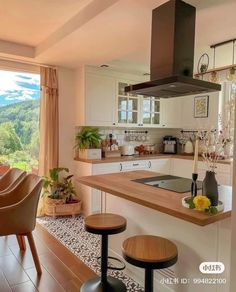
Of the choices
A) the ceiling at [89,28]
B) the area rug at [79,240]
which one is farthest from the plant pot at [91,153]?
the ceiling at [89,28]

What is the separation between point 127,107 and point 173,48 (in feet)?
7.93

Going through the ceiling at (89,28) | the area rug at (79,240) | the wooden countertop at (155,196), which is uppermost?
the ceiling at (89,28)

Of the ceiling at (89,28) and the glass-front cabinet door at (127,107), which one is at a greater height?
the ceiling at (89,28)

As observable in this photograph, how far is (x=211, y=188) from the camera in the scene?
151cm

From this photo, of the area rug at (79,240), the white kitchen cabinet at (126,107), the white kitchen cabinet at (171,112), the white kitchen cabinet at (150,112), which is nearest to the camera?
the area rug at (79,240)

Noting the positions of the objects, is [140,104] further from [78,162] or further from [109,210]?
[109,210]

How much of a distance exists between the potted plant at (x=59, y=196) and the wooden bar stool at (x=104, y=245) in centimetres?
180

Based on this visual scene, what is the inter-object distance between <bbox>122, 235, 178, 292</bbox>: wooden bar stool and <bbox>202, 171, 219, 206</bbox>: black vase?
1.28 ft

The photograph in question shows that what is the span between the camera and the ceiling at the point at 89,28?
83.7 inches

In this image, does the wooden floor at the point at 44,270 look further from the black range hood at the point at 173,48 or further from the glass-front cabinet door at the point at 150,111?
the glass-front cabinet door at the point at 150,111

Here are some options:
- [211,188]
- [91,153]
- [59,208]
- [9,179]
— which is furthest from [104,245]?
[91,153]

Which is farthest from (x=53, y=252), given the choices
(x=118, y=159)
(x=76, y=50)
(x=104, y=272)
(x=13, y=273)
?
(x=76, y=50)

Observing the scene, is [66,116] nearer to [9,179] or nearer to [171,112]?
[9,179]

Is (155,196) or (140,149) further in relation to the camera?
(140,149)
